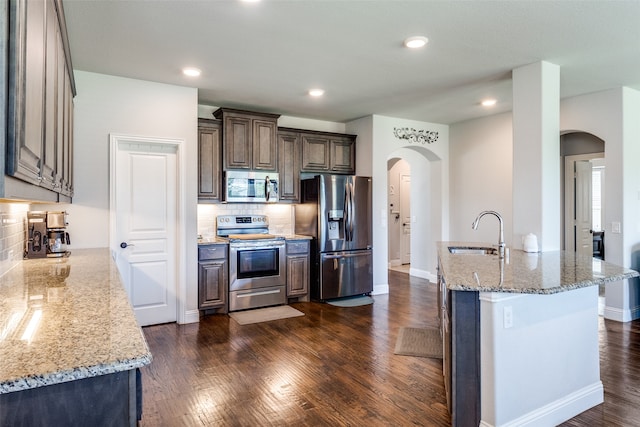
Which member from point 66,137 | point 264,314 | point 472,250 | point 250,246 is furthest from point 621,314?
point 66,137

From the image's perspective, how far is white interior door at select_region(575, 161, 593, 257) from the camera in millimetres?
5973

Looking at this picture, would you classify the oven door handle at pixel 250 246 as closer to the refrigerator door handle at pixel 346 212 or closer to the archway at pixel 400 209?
the refrigerator door handle at pixel 346 212

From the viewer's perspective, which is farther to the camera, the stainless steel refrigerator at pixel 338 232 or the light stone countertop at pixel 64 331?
the stainless steel refrigerator at pixel 338 232

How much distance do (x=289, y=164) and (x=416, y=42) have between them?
108 inches

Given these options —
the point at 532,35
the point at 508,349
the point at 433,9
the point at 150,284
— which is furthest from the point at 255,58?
the point at 508,349

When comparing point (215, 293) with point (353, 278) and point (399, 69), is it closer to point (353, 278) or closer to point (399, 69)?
point (353, 278)

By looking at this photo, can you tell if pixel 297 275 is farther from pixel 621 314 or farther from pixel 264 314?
pixel 621 314

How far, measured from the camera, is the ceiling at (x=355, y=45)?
2.73 metres

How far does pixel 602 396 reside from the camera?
266cm

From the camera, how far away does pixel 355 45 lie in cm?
334

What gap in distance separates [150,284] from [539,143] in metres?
4.20

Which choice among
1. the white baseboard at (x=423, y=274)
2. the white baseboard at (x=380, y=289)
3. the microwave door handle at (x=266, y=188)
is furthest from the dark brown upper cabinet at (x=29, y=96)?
the white baseboard at (x=423, y=274)

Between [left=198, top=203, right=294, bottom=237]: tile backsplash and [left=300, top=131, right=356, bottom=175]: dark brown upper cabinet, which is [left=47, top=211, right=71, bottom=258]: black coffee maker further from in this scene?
[left=300, top=131, right=356, bottom=175]: dark brown upper cabinet

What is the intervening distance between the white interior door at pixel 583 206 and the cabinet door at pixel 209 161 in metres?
5.15
